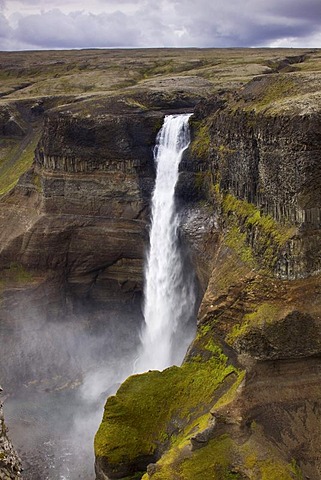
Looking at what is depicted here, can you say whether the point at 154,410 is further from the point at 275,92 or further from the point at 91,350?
the point at 91,350

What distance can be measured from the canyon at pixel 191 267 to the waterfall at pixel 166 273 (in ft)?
4.24

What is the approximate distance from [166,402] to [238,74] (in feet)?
208

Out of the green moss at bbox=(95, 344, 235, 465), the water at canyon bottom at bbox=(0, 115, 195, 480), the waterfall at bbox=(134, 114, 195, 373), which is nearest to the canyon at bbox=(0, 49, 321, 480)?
the green moss at bbox=(95, 344, 235, 465)

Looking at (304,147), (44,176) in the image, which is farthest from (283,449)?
(44,176)

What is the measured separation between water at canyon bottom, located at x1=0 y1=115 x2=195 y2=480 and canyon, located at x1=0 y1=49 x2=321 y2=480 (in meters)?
0.21

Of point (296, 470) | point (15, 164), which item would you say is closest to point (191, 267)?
point (296, 470)

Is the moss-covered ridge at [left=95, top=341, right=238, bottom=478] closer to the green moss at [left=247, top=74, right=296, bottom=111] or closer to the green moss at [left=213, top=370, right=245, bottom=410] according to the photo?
the green moss at [left=213, top=370, right=245, bottom=410]

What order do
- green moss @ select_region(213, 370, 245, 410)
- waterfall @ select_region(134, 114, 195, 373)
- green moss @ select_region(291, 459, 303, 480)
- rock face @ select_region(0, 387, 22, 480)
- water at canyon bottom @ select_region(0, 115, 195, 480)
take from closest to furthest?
rock face @ select_region(0, 387, 22, 480)
green moss @ select_region(291, 459, 303, 480)
green moss @ select_region(213, 370, 245, 410)
water at canyon bottom @ select_region(0, 115, 195, 480)
waterfall @ select_region(134, 114, 195, 373)

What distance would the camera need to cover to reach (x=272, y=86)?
3512cm

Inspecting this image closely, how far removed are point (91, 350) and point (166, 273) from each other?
12.1 meters

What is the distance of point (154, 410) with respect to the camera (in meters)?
30.6

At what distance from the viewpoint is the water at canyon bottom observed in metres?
40.2

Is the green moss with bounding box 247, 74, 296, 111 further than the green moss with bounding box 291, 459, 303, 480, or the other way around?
the green moss with bounding box 247, 74, 296, 111

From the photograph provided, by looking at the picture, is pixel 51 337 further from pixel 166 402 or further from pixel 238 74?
pixel 238 74
